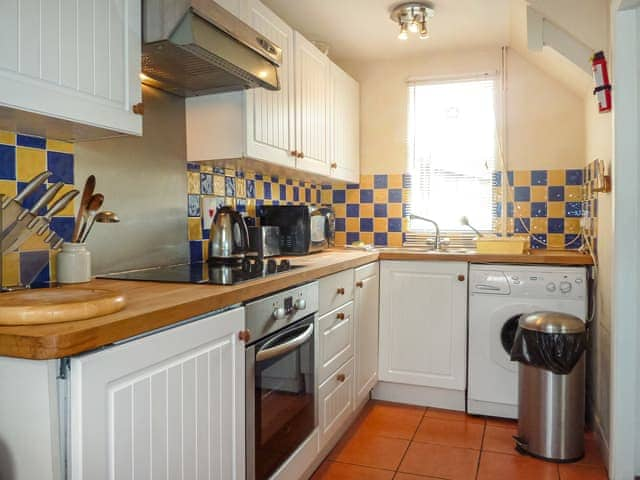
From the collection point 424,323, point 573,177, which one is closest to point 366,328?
point 424,323

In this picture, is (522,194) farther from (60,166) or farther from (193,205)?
(60,166)

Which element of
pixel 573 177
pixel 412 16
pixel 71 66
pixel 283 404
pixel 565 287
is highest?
pixel 412 16

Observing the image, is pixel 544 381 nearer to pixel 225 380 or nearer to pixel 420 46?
pixel 225 380

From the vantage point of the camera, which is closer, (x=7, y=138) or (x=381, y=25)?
(x=7, y=138)

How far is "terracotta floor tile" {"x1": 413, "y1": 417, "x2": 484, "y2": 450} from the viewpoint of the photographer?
2.54 metres

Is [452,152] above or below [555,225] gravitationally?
above

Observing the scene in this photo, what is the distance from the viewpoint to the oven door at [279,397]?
1584 mm

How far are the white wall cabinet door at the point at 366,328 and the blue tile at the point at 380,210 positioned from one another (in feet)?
2.46

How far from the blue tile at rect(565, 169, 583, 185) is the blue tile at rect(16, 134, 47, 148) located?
289 centimetres

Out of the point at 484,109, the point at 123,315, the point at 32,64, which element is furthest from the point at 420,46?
the point at 123,315

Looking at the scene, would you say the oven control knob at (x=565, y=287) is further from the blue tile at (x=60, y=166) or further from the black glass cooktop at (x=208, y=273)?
the blue tile at (x=60, y=166)

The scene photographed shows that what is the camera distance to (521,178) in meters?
3.33

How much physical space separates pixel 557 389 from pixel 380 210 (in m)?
1.71

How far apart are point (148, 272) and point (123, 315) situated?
856 millimetres
